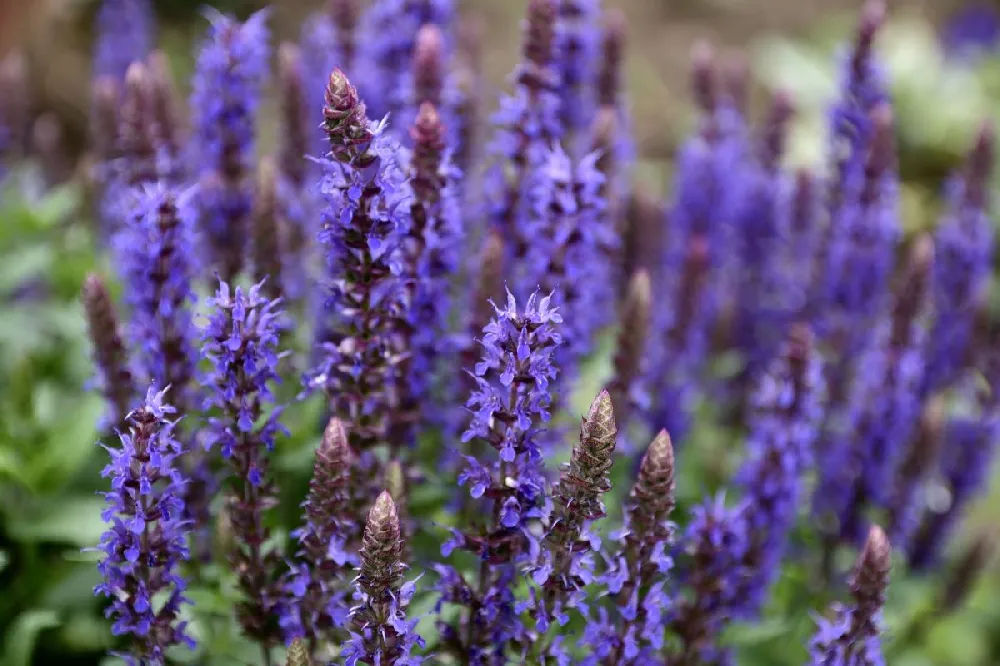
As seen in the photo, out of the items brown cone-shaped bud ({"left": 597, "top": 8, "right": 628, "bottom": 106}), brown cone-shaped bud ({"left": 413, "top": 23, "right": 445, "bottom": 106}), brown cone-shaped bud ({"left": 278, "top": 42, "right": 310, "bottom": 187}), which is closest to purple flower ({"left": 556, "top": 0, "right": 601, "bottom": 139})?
brown cone-shaped bud ({"left": 597, "top": 8, "right": 628, "bottom": 106})

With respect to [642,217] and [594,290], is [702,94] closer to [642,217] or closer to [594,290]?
[642,217]

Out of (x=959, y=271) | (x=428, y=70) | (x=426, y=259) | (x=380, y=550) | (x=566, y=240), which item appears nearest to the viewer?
(x=380, y=550)

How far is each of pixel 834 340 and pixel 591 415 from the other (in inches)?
109

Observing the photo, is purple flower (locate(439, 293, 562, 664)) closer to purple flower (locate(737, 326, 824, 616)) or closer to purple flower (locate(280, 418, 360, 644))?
purple flower (locate(280, 418, 360, 644))

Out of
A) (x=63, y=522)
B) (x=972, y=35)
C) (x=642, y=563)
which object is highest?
(x=972, y=35)

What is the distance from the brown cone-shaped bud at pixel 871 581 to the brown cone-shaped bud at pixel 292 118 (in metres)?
2.41

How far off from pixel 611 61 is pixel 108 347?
230 cm

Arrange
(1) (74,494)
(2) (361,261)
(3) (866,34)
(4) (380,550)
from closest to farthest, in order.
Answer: (4) (380,550)
(2) (361,261)
(1) (74,494)
(3) (866,34)

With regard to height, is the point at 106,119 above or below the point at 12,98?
below

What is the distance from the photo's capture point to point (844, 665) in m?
2.85

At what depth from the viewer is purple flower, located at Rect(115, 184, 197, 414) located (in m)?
3.01

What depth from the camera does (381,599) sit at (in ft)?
7.75

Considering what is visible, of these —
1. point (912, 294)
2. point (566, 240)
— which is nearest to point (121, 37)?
point (566, 240)

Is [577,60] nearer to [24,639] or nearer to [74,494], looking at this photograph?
[74,494]
